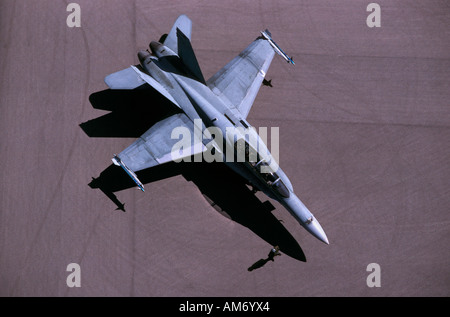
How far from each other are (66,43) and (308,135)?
1397 centimetres

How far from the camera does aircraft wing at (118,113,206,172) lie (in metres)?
18.9

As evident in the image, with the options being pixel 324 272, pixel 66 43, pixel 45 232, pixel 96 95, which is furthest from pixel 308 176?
pixel 66 43

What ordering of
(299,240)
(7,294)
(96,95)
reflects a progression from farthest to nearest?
(96,95) < (299,240) < (7,294)

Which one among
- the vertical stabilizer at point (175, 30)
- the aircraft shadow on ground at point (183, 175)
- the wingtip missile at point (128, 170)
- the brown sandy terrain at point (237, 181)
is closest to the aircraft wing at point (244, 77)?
the brown sandy terrain at point (237, 181)

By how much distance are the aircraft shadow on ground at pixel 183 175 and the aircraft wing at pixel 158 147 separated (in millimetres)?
1551

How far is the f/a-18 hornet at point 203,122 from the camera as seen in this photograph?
18.6 metres

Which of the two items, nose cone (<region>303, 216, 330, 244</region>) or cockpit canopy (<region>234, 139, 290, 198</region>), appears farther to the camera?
nose cone (<region>303, 216, 330, 244</region>)

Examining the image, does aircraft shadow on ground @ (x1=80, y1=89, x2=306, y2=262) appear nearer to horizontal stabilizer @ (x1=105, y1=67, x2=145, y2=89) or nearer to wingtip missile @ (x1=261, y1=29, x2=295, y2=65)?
horizontal stabilizer @ (x1=105, y1=67, x2=145, y2=89)

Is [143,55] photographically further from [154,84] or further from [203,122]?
[203,122]

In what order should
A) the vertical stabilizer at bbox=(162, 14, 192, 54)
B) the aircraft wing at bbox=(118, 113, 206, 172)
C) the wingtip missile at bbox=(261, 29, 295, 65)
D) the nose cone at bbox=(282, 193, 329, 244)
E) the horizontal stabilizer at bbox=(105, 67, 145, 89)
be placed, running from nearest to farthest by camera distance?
the nose cone at bbox=(282, 193, 329, 244)
the aircraft wing at bbox=(118, 113, 206, 172)
the horizontal stabilizer at bbox=(105, 67, 145, 89)
the vertical stabilizer at bbox=(162, 14, 192, 54)
the wingtip missile at bbox=(261, 29, 295, 65)

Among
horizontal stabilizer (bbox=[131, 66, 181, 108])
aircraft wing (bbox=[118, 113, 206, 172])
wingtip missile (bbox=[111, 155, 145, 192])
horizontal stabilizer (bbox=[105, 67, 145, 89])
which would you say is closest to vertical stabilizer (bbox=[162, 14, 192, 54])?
horizontal stabilizer (bbox=[131, 66, 181, 108])

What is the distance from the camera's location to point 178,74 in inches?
781

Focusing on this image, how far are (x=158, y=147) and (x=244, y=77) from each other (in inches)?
227

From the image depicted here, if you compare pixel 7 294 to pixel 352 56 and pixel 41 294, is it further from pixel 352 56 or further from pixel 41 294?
pixel 352 56
